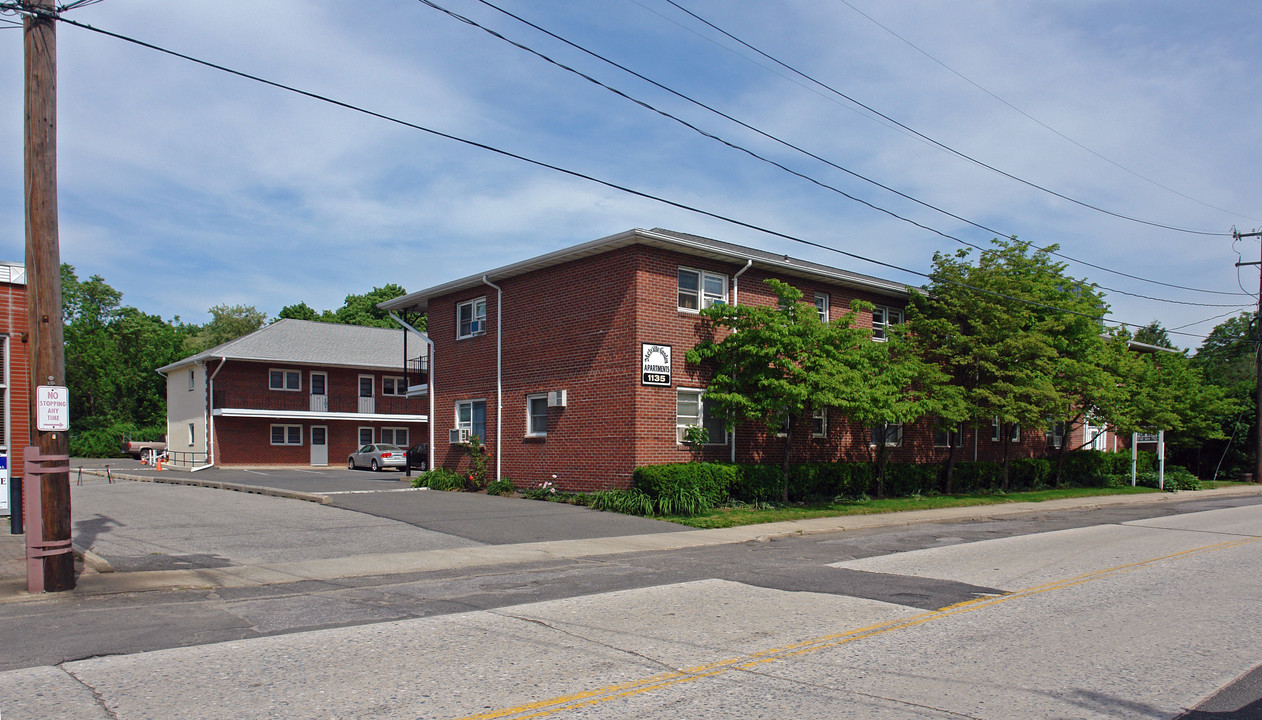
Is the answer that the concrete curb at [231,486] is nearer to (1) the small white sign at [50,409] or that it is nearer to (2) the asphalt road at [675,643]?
(2) the asphalt road at [675,643]

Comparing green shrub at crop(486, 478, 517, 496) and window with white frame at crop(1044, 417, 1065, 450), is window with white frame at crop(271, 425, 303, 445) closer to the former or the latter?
green shrub at crop(486, 478, 517, 496)

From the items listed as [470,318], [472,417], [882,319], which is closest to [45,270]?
[472,417]

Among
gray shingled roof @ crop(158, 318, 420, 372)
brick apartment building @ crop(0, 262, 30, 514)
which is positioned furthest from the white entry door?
brick apartment building @ crop(0, 262, 30, 514)

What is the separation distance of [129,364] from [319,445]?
34007mm

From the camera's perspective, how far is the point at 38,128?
9727 millimetres

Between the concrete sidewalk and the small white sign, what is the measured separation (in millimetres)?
1847

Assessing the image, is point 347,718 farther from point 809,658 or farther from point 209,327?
point 209,327

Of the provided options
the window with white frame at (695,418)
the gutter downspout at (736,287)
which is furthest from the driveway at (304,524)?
the gutter downspout at (736,287)

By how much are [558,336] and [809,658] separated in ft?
52.5

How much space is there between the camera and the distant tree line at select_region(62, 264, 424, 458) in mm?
62500

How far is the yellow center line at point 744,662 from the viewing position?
17.6 ft

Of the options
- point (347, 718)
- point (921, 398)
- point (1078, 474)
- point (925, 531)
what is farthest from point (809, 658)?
point (1078, 474)

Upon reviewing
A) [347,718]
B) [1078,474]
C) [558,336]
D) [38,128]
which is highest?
[38,128]

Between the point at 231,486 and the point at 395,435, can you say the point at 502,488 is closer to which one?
the point at 231,486
